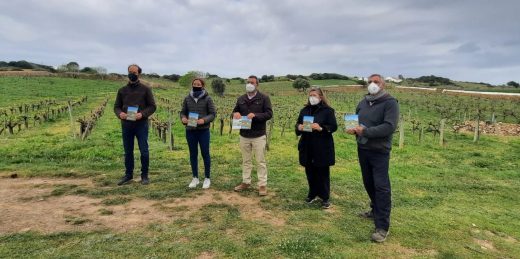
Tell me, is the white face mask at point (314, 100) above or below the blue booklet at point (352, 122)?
above

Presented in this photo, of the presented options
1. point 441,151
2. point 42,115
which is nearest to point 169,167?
point 441,151

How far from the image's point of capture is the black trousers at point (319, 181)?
6431 mm

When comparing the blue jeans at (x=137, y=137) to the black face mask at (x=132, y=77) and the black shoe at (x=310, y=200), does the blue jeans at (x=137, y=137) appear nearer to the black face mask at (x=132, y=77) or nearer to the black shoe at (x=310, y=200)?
the black face mask at (x=132, y=77)

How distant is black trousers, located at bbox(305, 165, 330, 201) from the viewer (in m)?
6.43

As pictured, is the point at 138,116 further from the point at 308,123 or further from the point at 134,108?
the point at 308,123

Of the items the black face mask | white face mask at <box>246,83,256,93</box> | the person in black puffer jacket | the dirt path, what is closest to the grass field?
the dirt path

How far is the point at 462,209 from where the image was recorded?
7086 mm

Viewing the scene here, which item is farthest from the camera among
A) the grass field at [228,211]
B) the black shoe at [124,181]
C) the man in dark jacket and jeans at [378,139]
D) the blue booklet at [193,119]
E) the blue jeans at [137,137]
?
the black shoe at [124,181]

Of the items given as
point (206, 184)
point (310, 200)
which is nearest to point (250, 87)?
point (206, 184)

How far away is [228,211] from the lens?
6.14 meters

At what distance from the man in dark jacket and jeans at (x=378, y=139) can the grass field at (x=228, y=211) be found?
38 cm

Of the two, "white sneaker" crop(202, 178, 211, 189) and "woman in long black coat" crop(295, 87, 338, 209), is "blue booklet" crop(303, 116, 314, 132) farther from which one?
"white sneaker" crop(202, 178, 211, 189)

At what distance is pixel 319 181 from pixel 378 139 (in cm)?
164

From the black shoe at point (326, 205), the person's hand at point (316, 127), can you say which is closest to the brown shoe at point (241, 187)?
the black shoe at point (326, 205)
